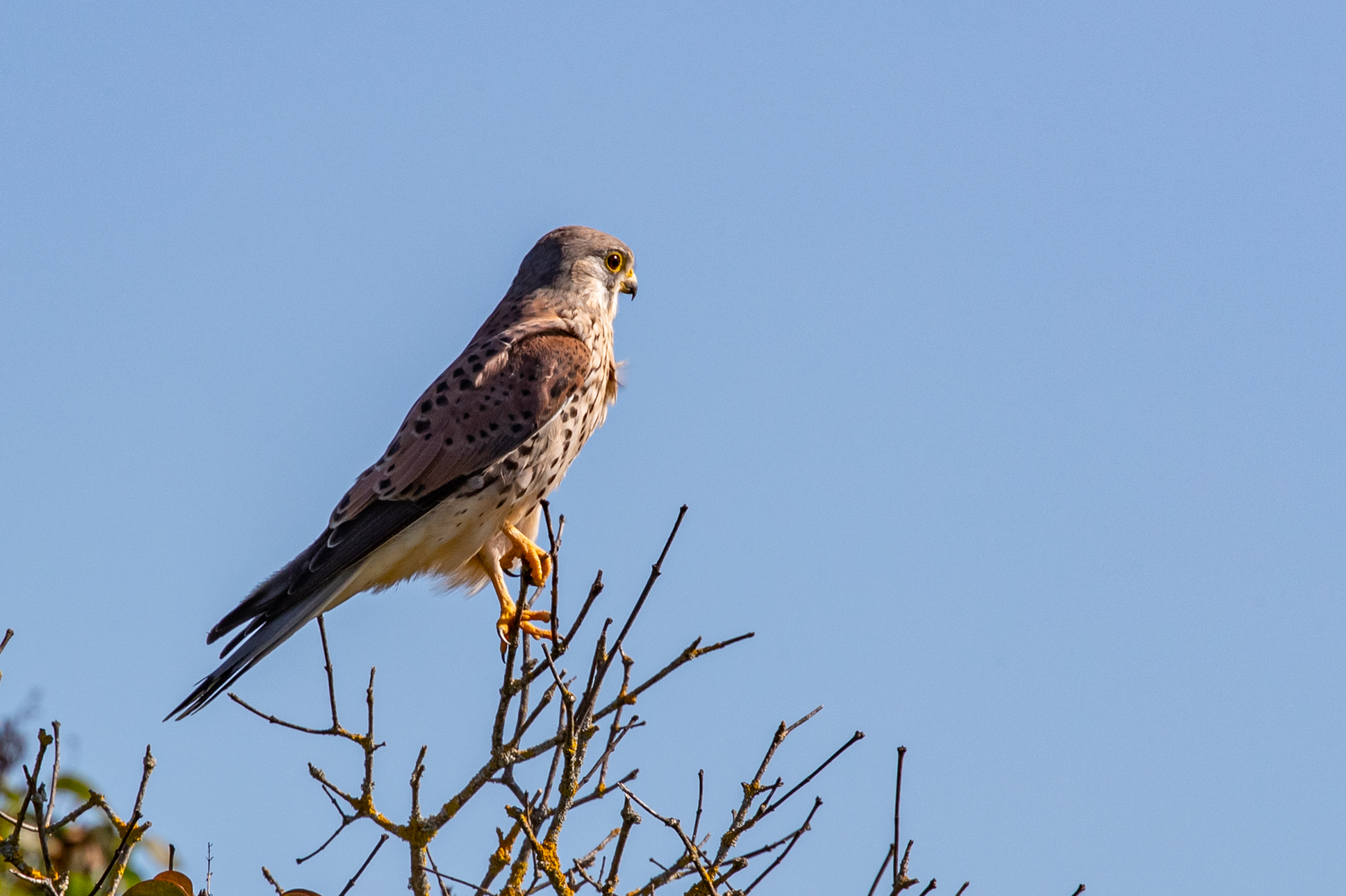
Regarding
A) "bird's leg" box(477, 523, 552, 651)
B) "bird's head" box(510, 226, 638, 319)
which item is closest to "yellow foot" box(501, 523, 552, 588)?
"bird's leg" box(477, 523, 552, 651)

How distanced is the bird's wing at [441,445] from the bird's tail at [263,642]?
0.07 ft

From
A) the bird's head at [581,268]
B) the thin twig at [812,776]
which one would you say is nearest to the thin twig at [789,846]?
the thin twig at [812,776]

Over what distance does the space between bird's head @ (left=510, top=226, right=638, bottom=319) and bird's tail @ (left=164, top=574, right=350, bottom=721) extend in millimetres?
1387

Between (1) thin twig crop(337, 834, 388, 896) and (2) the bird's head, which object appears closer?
(1) thin twig crop(337, 834, 388, 896)

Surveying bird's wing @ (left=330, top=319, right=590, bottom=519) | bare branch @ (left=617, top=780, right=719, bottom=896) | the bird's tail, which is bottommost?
bare branch @ (left=617, top=780, right=719, bottom=896)

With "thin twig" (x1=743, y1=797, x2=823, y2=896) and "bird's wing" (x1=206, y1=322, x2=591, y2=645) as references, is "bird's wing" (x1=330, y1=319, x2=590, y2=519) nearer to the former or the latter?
"bird's wing" (x1=206, y1=322, x2=591, y2=645)

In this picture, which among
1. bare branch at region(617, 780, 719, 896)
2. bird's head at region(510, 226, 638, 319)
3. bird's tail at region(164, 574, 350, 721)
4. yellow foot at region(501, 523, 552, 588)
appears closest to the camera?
bare branch at region(617, 780, 719, 896)

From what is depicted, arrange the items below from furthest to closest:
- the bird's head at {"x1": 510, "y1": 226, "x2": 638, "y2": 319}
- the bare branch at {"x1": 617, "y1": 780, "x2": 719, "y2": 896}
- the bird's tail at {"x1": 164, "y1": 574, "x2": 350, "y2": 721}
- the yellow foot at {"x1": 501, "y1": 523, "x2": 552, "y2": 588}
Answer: the bird's head at {"x1": 510, "y1": 226, "x2": 638, "y2": 319}, the yellow foot at {"x1": 501, "y1": 523, "x2": 552, "y2": 588}, the bird's tail at {"x1": 164, "y1": 574, "x2": 350, "y2": 721}, the bare branch at {"x1": 617, "y1": 780, "x2": 719, "y2": 896}

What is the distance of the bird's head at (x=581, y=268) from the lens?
4863 mm

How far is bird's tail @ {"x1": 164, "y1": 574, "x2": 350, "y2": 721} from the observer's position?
11.4 feet

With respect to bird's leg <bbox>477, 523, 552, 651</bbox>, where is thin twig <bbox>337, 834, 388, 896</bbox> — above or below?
below

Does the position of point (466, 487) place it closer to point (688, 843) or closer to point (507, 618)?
point (507, 618)

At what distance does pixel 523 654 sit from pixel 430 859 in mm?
473

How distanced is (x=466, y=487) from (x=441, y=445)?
0.50 feet
